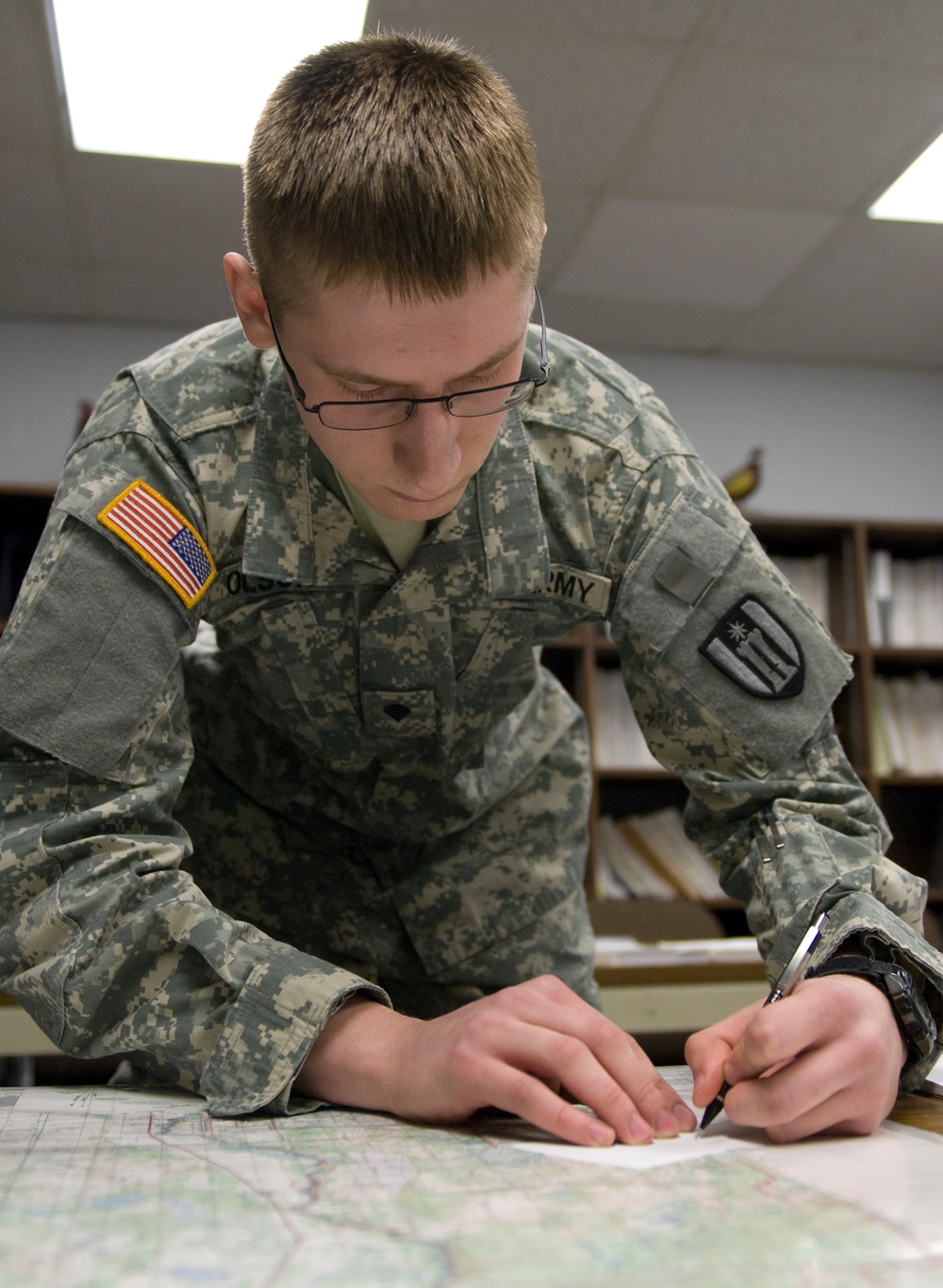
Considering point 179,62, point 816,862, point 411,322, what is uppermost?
point 179,62

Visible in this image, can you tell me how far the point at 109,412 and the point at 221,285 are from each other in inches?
108

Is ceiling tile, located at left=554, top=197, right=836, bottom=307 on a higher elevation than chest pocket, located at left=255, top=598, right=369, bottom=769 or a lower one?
higher

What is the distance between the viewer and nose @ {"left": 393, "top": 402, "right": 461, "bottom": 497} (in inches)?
32.7

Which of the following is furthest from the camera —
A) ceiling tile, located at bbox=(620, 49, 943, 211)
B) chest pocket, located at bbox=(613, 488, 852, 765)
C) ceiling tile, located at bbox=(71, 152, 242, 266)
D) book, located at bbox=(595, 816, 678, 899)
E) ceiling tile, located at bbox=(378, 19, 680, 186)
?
book, located at bbox=(595, 816, 678, 899)

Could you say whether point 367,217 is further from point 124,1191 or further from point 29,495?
point 29,495

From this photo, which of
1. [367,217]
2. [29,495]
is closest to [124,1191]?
[367,217]

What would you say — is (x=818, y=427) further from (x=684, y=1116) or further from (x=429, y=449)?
(x=684, y=1116)

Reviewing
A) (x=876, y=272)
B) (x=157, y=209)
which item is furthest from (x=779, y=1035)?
(x=876, y=272)

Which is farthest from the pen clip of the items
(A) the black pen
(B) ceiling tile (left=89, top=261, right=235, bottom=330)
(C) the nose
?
(B) ceiling tile (left=89, top=261, right=235, bottom=330)

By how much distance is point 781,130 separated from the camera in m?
2.67

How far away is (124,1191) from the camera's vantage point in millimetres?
528

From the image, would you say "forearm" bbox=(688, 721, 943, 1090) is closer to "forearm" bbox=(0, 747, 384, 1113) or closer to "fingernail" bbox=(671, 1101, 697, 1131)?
"fingernail" bbox=(671, 1101, 697, 1131)

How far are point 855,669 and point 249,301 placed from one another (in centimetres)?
305

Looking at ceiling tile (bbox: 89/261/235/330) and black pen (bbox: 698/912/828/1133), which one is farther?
ceiling tile (bbox: 89/261/235/330)
